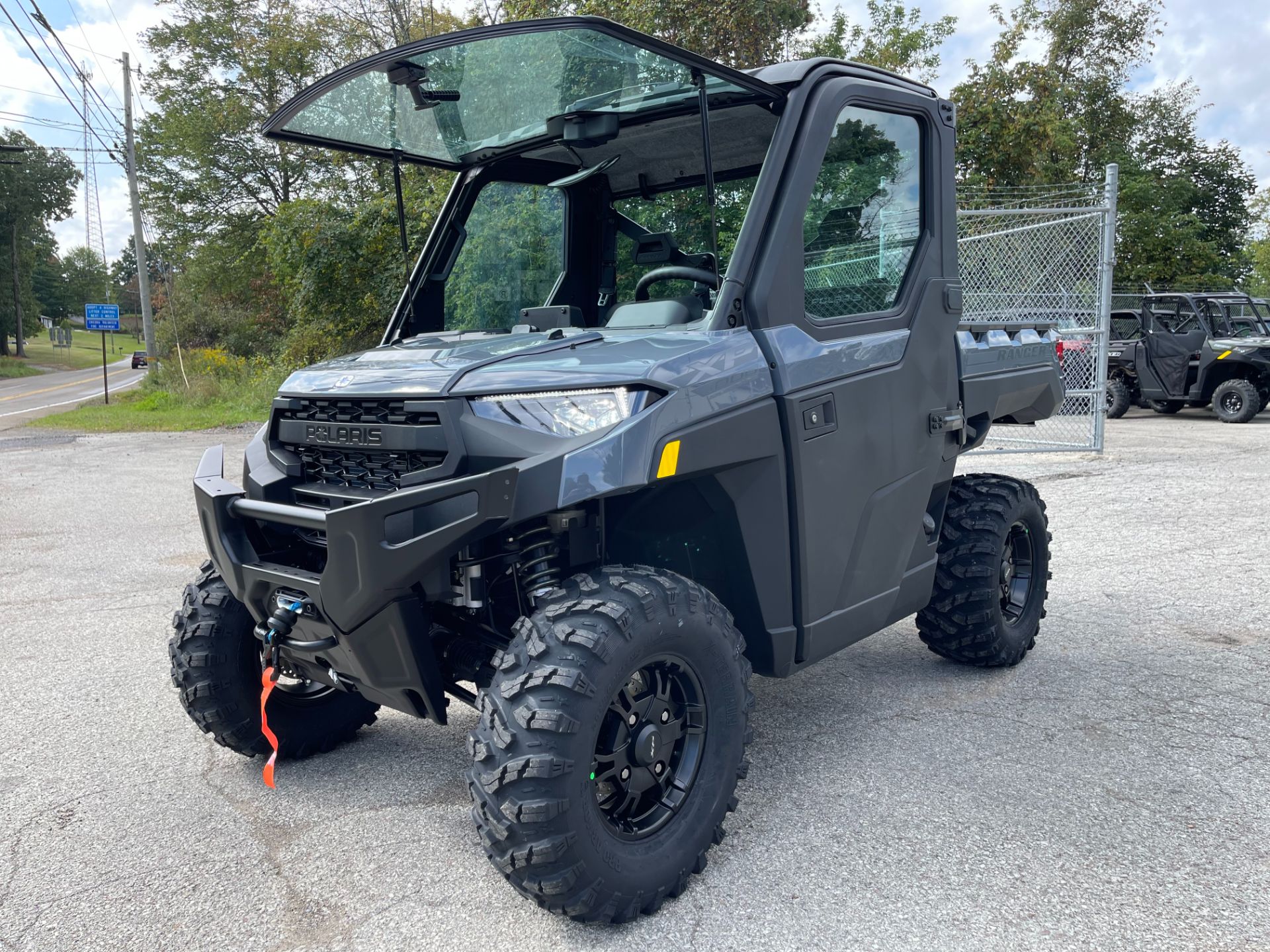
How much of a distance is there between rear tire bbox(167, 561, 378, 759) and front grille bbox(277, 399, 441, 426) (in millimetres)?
731

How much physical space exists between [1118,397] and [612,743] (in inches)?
615

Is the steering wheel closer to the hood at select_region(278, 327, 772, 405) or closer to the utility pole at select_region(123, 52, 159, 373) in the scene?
the hood at select_region(278, 327, 772, 405)

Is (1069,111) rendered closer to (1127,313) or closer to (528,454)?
(1127,313)

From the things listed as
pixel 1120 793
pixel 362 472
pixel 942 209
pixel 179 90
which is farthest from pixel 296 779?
pixel 179 90

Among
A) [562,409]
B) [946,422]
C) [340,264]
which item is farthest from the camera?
[340,264]

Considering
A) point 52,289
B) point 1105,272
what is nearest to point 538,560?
point 1105,272

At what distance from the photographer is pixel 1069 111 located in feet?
95.3

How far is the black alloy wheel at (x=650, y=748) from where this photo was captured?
255cm

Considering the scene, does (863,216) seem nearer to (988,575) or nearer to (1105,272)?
(988,575)

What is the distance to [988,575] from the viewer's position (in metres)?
4.00

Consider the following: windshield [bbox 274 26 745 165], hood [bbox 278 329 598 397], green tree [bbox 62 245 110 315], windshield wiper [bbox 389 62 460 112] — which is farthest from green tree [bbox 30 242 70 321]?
hood [bbox 278 329 598 397]

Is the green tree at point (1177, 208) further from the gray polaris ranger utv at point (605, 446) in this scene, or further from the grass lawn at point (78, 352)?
the grass lawn at point (78, 352)

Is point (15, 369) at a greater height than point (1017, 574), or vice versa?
point (15, 369)

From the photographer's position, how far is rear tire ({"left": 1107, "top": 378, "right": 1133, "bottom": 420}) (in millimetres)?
15828
